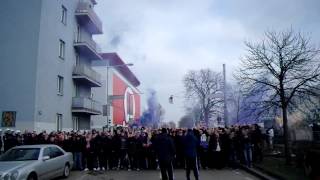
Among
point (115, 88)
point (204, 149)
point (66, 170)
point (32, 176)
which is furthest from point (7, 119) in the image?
point (115, 88)

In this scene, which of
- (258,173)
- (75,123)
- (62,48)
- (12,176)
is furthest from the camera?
(75,123)

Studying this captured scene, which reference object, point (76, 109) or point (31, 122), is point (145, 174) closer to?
point (31, 122)

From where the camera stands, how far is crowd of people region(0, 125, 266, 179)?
771 inches

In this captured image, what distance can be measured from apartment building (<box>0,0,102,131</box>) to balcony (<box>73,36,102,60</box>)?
1.19 meters

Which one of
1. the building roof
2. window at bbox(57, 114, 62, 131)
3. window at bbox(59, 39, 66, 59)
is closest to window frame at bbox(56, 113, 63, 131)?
window at bbox(57, 114, 62, 131)

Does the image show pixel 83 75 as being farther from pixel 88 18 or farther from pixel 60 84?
pixel 88 18

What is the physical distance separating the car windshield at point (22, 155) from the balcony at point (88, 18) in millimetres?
23282

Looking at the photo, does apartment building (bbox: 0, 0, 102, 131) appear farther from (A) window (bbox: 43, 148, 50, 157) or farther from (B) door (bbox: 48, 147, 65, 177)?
(A) window (bbox: 43, 148, 50, 157)

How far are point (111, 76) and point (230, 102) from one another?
1856 centimetres

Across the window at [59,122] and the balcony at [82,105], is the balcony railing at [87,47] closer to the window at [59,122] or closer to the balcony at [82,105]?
the balcony at [82,105]

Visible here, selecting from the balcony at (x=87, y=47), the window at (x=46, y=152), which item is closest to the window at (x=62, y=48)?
the balcony at (x=87, y=47)

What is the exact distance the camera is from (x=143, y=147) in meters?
19.7

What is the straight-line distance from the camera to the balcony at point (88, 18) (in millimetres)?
37078

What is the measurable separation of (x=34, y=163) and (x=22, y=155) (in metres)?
1.20
